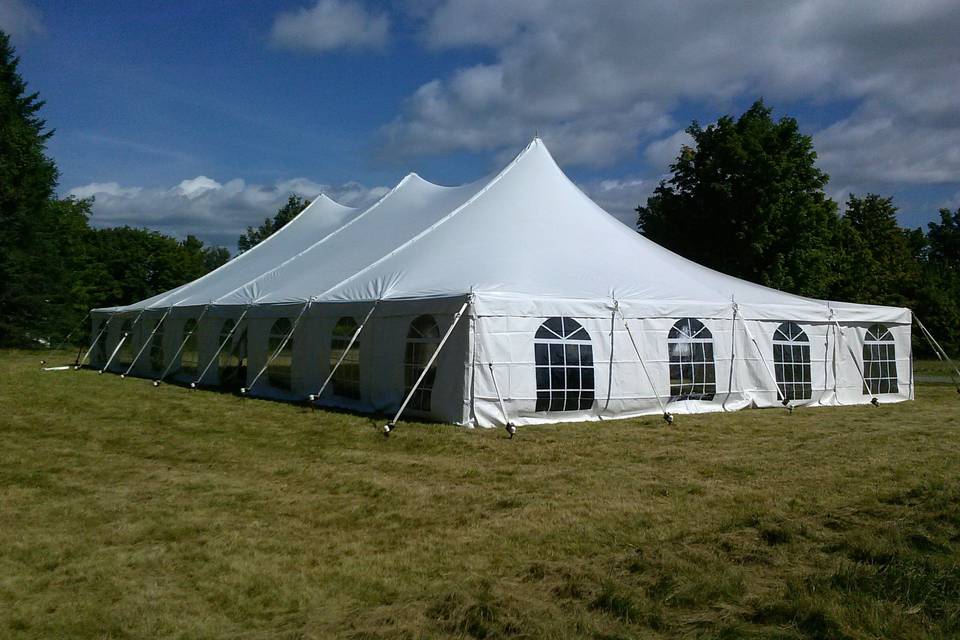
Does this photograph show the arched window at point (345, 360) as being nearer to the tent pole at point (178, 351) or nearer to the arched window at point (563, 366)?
the arched window at point (563, 366)

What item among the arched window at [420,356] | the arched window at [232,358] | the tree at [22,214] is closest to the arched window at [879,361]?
the arched window at [420,356]

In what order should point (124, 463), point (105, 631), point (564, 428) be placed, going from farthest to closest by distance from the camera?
1. point (564, 428)
2. point (124, 463)
3. point (105, 631)

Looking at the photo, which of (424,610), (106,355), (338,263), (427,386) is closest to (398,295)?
(427,386)

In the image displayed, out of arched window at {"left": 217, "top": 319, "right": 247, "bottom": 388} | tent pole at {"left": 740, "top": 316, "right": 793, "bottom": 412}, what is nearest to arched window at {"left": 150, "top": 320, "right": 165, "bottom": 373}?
arched window at {"left": 217, "top": 319, "right": 247, "bottom": 388}

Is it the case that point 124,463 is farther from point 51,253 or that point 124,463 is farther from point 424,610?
point 51,253

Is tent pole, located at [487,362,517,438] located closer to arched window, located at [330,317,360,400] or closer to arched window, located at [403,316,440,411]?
arched window, located at [403,316,440,411]

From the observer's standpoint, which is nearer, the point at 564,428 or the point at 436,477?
the point at 436,477

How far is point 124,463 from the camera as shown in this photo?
7.08 m

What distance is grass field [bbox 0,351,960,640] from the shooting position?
334 centimetres

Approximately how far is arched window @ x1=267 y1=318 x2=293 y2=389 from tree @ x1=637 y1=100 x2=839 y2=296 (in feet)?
57.2

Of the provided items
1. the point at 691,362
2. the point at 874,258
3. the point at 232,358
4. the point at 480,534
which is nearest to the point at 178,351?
the point at 232,358

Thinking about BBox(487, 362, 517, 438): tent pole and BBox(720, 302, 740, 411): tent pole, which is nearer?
BBox(487, 362, 517, 438): tent pole

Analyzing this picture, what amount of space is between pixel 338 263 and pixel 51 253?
69.0 ft

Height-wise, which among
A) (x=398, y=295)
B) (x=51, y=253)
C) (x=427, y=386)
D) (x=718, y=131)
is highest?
(x=718, y=131)
